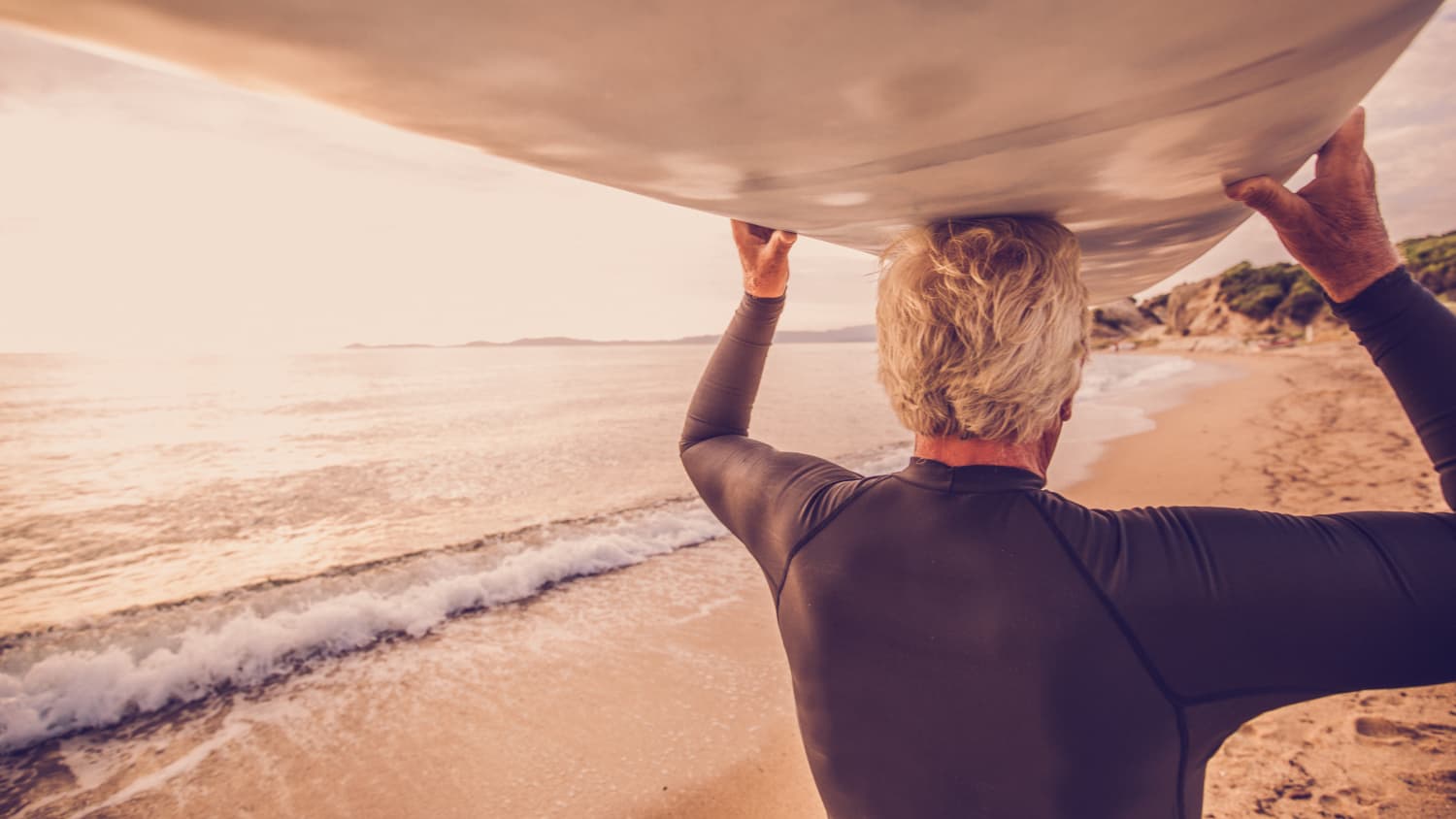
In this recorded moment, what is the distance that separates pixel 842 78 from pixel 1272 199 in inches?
37.5

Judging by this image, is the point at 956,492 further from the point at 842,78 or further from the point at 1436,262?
the point at 1436,262

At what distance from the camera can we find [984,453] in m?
1.03

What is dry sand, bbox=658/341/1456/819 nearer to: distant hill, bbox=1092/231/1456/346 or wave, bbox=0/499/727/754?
wave, bbox=0/499/727/754

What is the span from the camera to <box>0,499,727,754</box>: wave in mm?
4402

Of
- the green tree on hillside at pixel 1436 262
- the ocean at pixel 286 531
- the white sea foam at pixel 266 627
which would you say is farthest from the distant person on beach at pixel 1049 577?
Answer: the green tree on hillside at pixel 1436 262

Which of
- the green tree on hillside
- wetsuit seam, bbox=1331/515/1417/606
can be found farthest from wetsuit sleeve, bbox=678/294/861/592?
the green tree on hillside

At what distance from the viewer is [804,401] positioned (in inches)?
929

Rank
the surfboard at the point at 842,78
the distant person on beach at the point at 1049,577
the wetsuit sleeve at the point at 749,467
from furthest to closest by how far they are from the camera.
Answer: the wetsuit sleeve at the point at 749,467 → the distant person on beach at the point at 1049,577 → the surfboard at the point at 842,78

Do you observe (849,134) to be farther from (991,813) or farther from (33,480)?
(33,480)

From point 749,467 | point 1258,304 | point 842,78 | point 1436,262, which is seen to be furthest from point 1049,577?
point 1258,304

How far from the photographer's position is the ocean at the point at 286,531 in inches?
185

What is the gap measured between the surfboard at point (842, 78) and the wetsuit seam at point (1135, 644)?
64 centimetres

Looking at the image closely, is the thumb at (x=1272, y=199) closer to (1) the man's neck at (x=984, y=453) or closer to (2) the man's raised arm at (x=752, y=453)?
(1) the man's neck at (x=984, y=453)

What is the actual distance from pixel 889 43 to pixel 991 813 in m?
1.12
